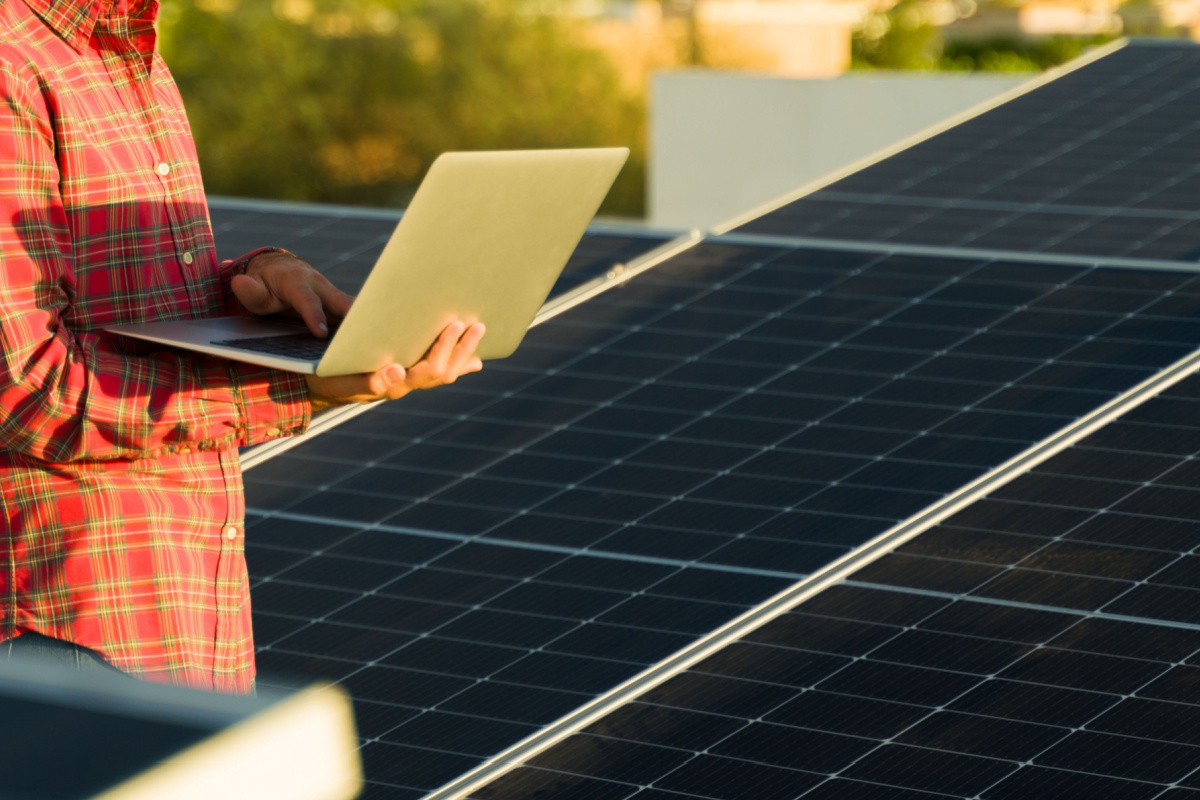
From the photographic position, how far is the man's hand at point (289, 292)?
3713mm

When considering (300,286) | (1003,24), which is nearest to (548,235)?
(300,286)

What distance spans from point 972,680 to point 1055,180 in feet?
16.4

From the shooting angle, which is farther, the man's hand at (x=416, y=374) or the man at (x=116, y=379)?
the man's hand at (x=416, y=374)

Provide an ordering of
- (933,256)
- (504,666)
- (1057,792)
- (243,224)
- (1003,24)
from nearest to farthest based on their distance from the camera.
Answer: (1057,792)
(504,666)
(933,256)
(243,224)
(1003,24)

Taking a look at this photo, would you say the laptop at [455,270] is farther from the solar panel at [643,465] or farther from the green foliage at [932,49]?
the green foliage at [932,49]

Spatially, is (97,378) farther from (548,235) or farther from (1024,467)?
(1024,467)

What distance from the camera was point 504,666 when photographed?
17.3 feet

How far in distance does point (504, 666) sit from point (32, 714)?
354cm

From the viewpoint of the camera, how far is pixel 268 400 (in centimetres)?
365

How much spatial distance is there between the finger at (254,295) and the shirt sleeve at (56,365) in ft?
0.73

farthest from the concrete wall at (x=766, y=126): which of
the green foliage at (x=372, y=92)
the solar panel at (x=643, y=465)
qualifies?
the green foliage at (x=372, y=92)

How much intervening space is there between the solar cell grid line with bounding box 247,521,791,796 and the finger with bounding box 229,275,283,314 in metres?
1.54

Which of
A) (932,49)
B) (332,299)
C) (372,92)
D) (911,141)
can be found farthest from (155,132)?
(932,49)

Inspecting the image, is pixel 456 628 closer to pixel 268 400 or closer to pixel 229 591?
pixel 229 591
